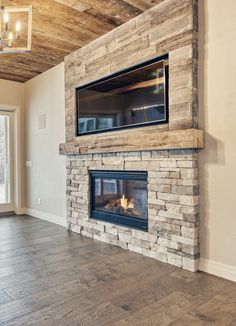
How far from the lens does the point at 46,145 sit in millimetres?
5105

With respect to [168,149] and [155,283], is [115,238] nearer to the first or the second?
[155,283]

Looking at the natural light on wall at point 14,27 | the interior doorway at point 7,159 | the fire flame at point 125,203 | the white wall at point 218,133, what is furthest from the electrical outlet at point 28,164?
the white wall at point 218,133

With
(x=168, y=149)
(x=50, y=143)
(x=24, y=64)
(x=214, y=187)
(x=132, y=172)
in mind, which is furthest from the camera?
(x=50, y=143)

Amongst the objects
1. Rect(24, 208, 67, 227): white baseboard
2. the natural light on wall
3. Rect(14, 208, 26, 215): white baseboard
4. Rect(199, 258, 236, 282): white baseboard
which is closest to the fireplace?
Rect(199, 258, 236, 282): white baseboard

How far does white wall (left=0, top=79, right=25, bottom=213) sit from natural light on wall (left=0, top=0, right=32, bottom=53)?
6.59ft

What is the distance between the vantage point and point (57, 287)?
7.80ft

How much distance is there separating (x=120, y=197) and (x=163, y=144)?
3.69ft

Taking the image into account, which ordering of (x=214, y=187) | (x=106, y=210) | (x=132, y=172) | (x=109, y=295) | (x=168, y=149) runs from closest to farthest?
(x=109, y=295)
(x=214, y=187)
(x=168, y=149)
(x=132, y=172)
(x=106, y=210)

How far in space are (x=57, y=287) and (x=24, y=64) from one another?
Result: 12.2 feet

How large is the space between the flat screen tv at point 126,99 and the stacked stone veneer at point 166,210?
415 millimetres

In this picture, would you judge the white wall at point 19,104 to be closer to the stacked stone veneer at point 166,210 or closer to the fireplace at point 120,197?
the fireplace at point 120,197

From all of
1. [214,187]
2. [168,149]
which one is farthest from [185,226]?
[168,149]

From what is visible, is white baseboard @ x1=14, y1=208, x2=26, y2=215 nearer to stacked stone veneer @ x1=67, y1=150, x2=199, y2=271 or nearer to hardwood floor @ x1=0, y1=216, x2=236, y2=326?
hardwood floor @ x1=0, y1=216, x2=236, y2=326

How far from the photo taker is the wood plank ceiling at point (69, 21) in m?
2.89
